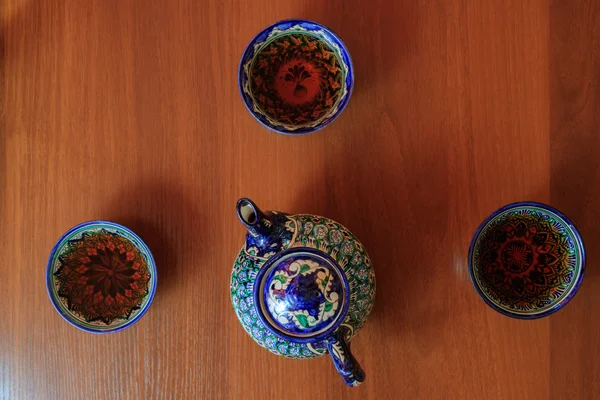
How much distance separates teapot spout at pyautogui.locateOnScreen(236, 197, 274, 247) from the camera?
2.35 ft

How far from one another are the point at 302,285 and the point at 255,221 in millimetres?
125

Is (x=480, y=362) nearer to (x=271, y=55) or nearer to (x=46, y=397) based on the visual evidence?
(x=271, y=55)

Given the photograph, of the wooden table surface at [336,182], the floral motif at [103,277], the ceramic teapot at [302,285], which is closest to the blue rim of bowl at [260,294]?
the ceramic teapot at [302,285]

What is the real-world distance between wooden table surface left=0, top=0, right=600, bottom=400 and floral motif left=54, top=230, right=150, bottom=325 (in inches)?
1.8

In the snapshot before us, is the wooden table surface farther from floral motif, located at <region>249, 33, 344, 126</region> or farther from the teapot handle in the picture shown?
the teapot handle

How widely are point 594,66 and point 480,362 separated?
63 cm


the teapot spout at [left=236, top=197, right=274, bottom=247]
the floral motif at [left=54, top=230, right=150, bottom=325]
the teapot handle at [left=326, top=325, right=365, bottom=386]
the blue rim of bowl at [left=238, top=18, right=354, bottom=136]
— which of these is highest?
the blue rim of bowl at [left=238, top=18, right=354, bottom=136]

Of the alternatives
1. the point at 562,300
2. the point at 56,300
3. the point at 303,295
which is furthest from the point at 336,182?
the point at 56,300

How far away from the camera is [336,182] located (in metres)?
0.92

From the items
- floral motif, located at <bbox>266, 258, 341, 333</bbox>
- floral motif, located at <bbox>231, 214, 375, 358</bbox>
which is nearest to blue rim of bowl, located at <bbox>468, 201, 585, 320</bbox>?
floral motif, located at <bbox>231, 214, 375, 358</bbox>

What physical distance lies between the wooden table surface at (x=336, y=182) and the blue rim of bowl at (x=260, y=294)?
23 centimetres

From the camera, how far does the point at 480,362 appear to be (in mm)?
884

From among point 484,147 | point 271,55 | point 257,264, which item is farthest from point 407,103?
point 257,264

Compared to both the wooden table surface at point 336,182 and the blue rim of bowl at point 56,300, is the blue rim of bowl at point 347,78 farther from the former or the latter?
the blue rim of bowl at point 56,300
